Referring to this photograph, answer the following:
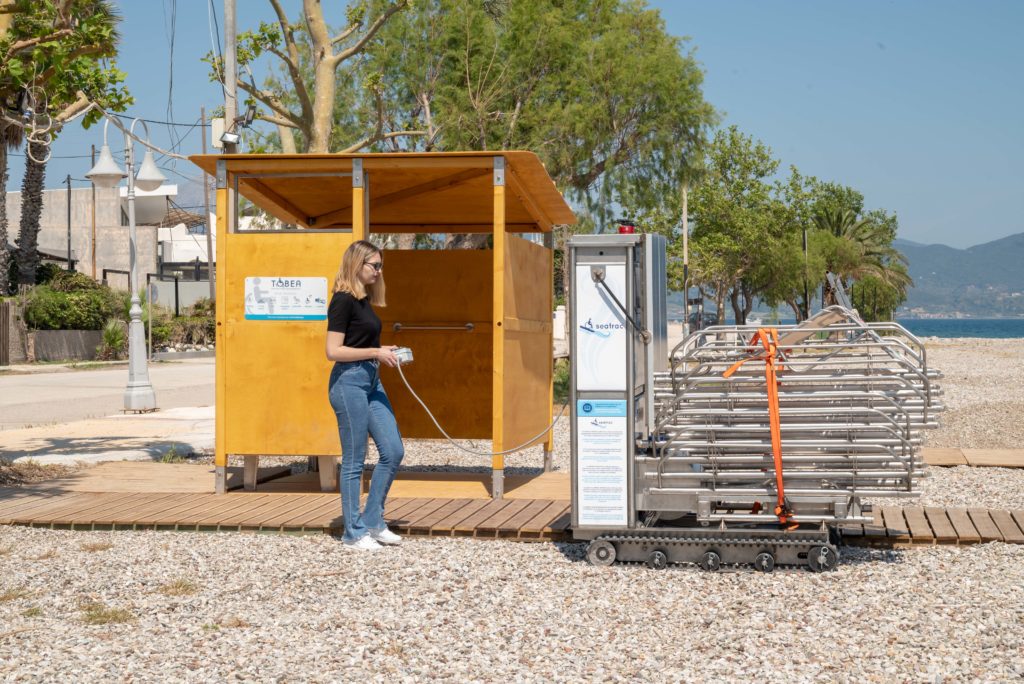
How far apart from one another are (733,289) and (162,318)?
132 feet

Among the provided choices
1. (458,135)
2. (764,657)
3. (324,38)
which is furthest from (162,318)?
(764,657)

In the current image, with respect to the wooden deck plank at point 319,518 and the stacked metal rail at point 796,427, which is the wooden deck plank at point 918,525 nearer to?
the stacked metal rail at point 796,427

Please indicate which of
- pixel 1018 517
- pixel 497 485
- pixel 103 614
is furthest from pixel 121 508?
pixel 1018 517

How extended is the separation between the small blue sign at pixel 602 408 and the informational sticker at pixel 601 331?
7cm

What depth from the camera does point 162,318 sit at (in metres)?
41.3

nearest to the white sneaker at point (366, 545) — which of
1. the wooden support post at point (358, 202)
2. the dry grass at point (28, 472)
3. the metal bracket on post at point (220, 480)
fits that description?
the metal bracket on post at point (220, 480)

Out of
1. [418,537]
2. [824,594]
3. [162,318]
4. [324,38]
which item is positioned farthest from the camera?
[162,318]

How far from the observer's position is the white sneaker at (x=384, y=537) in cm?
675

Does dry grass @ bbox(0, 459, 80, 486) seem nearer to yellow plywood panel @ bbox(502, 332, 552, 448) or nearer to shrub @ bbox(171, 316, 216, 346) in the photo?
yellow plywood panel @ bbox(502, 332, 552, 448)

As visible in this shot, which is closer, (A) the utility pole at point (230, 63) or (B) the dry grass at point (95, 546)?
(B) the dry grass at point (95, 546)

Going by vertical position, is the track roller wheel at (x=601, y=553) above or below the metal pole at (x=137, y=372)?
below

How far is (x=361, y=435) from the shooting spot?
667 cm

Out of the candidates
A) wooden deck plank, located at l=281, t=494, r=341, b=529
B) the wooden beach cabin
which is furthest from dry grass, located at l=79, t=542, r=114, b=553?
the wooden beach cabin

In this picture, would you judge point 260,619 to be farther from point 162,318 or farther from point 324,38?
point 162,318
